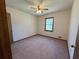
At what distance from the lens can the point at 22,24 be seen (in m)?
4.32

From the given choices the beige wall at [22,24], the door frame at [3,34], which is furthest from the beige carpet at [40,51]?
the door frame at [3,34]

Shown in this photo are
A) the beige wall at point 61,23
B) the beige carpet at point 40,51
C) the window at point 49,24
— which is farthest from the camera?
the window at point 49,24

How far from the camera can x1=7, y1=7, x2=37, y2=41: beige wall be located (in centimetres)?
374

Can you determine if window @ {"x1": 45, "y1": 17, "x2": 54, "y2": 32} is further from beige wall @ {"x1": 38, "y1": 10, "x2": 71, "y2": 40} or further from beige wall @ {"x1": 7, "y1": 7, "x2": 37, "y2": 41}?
beige wall @ {"x1": 7, "y1": 7, "x2": 37, "y2": 41}

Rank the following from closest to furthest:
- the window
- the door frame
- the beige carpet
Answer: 1. the door frame
2. the beige carpet
3. the window

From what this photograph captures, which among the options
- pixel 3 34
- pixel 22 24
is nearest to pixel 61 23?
pixel 22 24

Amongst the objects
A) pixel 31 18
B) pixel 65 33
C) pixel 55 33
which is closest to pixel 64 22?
pixel 65 33

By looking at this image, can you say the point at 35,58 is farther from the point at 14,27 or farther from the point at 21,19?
the point at 21,19

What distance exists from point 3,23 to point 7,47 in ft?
1.04

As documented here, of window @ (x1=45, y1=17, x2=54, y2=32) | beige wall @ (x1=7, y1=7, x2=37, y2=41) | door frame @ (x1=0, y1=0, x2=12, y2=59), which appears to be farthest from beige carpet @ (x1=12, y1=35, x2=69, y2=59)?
window @ (x1=45, y1=17, x2=54, y2=32)

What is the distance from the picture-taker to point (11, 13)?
3.54 meters

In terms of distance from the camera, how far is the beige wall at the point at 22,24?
374 centimetres

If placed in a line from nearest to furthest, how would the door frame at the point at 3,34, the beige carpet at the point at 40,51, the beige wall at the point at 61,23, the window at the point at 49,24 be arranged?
the door frame at the point at 3,34 → the beige carpet at the point at 40,51 → the beige wall at the point at 61,23 → the window at the point at 49,24

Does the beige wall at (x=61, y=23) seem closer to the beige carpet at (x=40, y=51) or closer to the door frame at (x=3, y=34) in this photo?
the beige carpet at (x=40, y=51)
